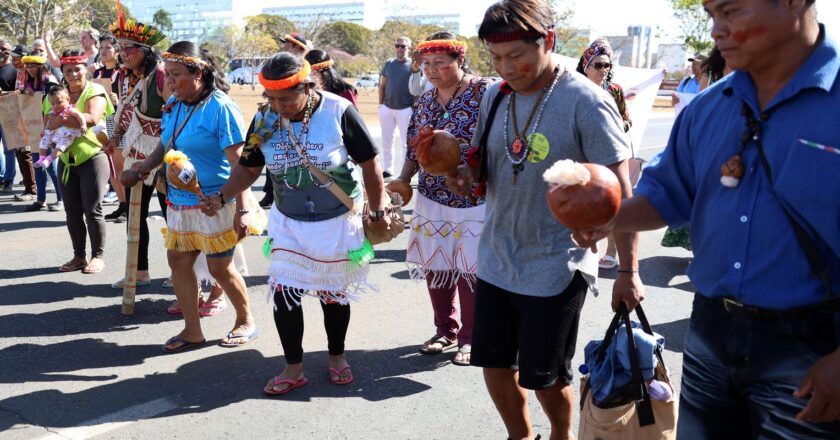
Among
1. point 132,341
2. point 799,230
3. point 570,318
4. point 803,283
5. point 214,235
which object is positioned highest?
point 799,230

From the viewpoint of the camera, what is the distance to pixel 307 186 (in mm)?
4109

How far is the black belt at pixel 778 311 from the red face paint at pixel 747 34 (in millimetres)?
690

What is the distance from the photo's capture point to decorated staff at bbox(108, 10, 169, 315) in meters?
5.57

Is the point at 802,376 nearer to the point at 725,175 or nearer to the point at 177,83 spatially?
the point at 725,175

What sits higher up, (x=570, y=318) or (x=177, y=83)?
(x=177, y=83)

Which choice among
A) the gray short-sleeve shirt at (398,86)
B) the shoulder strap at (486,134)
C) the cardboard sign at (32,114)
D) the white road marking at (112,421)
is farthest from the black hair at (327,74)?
the cardboard sign at (32,114)

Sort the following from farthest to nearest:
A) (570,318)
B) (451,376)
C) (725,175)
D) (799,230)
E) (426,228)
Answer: (426,228) → (451,376) → (570,318) → (725,175) → (799,230)

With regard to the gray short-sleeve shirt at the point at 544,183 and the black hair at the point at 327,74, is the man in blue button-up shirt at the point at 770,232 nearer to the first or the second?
the gray short-sleeve shirt at the point at 544,183

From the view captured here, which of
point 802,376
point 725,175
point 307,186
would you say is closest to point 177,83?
point 307,186

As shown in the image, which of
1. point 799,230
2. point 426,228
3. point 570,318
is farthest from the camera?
point 426,228

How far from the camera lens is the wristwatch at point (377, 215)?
4270 mm

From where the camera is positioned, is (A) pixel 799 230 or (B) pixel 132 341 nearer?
(A) pixel 799 230

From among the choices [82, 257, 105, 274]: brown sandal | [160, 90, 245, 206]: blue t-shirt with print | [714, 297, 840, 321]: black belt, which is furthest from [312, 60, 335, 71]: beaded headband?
[714, 297, 840, 321]: black belt

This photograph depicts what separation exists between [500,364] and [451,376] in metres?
1.46
